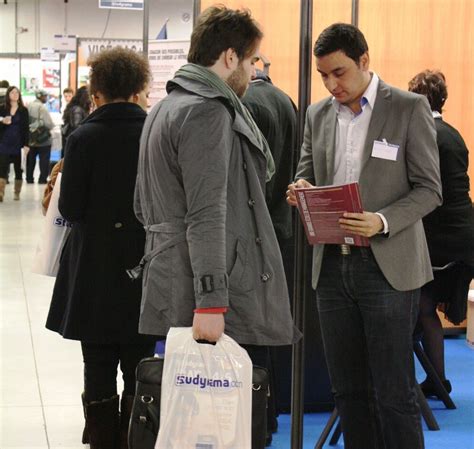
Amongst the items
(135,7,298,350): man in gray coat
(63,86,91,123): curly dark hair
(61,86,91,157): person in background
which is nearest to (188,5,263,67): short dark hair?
(135,7,298,350): man in gray coat

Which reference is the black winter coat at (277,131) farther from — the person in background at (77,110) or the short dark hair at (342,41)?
the person in background at (77,110)

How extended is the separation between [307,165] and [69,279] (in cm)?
96

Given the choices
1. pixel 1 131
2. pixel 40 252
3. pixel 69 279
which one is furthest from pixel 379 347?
pixel 1 131

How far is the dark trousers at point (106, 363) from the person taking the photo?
335cm

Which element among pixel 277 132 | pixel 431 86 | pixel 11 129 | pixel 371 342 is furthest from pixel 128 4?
pixel 371 342

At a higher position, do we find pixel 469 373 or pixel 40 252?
pixel 40 252

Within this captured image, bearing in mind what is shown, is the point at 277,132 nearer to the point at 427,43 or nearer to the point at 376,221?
the point at 376,221

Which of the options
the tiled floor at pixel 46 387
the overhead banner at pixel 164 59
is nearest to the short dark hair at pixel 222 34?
the tiled floor at pixel 46 387

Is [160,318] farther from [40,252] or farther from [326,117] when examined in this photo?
[40,252]

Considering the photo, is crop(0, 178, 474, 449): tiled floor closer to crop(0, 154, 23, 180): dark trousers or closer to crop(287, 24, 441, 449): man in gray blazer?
crop(287, 24, 441, 449): man in gray blazer

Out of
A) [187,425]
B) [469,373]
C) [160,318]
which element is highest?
[160,318]

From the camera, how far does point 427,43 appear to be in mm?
5824

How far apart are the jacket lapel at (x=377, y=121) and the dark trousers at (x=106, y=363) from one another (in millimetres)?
1125

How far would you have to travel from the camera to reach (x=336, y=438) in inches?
157
